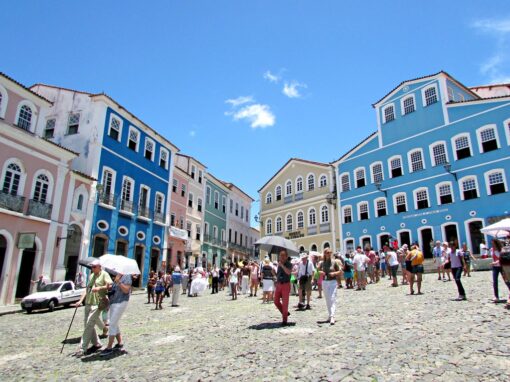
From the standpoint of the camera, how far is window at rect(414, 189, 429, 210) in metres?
28.1

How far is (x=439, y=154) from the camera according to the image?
2797 centimetres

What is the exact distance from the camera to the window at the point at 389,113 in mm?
31992

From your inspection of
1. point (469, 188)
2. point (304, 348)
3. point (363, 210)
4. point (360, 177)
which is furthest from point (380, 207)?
point (304, 348)

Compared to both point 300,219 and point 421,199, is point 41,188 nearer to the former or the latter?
point 300,219

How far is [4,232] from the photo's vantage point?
17422 millimetres

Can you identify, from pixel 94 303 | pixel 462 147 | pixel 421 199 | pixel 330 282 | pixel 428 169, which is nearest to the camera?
pixel 94 303

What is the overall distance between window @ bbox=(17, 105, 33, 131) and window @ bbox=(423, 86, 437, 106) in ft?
91.8

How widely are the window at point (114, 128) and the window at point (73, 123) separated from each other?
215 cm

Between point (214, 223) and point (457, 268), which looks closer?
point (457, 268)

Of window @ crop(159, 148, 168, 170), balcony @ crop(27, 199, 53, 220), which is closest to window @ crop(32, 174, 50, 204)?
balcony @ crop(27, 199, 53, 220)

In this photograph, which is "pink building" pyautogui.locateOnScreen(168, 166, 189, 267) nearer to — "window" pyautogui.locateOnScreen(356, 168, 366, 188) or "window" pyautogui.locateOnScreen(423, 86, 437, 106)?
"window" pyautogui.locateOnScreen(356, 168, 366, 188)

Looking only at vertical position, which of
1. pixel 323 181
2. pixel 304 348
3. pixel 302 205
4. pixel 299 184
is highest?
pixel 299 184

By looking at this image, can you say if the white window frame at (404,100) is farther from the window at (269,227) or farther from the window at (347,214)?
the window at (269,227)

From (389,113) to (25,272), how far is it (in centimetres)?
2950
